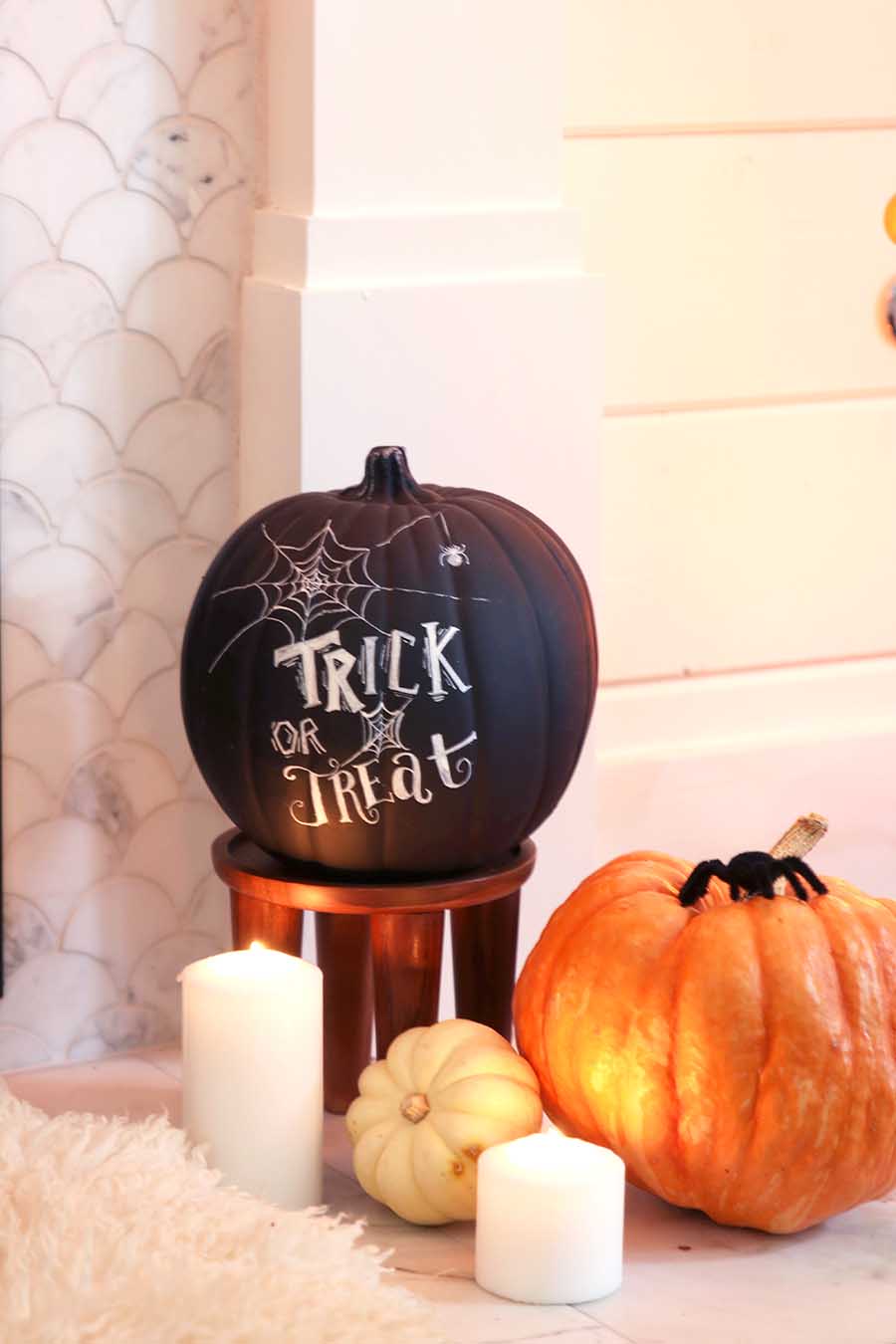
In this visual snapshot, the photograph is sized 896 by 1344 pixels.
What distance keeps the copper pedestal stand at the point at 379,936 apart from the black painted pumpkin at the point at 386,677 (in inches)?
1.0

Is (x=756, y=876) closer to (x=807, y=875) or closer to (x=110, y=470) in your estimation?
(x=807, y=875)

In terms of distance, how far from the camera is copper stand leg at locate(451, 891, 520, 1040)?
1.83 m

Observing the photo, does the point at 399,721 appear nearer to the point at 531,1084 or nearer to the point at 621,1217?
the point at 531,1084

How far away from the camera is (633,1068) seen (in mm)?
1587

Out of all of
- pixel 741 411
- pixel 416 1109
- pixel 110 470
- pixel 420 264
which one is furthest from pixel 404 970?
pixel 741 411

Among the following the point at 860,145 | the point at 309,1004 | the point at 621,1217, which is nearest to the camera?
the point at 621,1217

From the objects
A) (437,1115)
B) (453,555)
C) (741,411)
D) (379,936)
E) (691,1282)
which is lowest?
(691,1282)

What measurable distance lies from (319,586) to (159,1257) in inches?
21.5

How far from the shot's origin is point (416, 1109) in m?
1.61

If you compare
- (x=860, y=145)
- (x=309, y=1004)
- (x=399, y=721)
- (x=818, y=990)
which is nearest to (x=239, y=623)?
(x=399, y=721)

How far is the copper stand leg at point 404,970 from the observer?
174cm

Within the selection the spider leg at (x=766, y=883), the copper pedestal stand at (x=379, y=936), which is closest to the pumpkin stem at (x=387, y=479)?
the copper pedestal stand at (x=379, y=936)

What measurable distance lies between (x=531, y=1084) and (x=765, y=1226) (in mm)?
212

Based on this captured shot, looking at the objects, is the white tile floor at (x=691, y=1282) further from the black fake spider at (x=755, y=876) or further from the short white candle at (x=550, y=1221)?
the black fake spider at (x=755, y=876)
